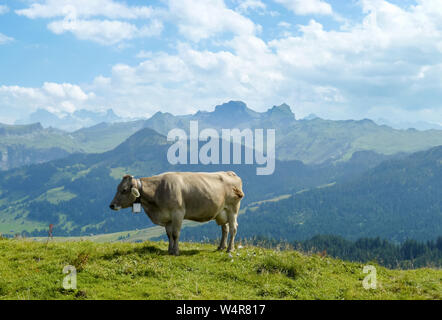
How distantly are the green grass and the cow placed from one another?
1533 millimetres

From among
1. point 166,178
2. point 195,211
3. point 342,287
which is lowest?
point 342,287

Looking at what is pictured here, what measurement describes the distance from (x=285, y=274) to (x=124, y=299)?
642 cm

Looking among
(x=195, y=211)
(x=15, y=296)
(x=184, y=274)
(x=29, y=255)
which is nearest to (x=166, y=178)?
(x=195, y=211)

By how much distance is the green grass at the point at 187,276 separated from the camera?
12414mm

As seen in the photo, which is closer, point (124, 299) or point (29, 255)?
point (124, 299)

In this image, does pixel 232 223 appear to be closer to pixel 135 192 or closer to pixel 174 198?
pixel 174 198

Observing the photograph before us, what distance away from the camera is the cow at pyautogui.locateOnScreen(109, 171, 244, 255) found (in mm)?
17516

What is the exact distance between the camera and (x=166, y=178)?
59.4 ft

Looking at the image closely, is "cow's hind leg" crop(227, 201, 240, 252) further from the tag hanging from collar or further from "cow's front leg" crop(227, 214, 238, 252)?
the tag hanging from collar

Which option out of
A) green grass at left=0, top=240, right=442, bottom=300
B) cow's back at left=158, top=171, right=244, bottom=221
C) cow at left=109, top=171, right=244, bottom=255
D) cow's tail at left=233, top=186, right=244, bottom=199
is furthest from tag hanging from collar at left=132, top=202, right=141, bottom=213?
cow's tail at left=233, top=186, right=244, bottom=199

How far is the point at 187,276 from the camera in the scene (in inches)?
558

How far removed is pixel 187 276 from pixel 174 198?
436 cm
